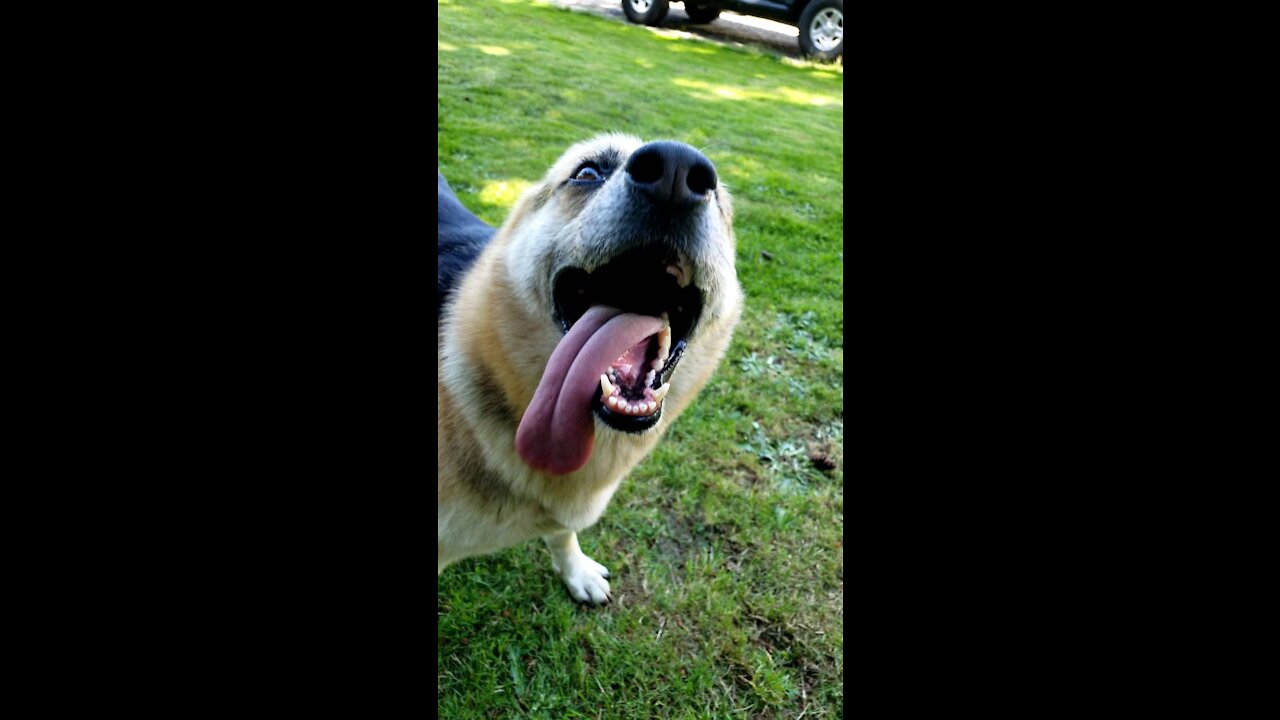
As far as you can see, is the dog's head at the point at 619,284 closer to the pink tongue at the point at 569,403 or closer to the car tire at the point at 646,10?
the pink tongue at the point at 569,403

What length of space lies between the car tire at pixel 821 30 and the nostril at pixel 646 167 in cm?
1134

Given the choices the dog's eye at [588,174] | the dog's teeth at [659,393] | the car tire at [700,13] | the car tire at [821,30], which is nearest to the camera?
the dog's teeth at [659,393]

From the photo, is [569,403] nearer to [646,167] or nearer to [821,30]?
[646,167]

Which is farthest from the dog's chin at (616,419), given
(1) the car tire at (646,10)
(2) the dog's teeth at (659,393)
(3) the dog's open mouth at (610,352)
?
(1) the car tire at (646,10)

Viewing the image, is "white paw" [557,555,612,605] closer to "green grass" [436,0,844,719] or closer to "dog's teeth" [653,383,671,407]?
"green grass" [436,0,844,719]

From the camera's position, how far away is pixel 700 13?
13648mm

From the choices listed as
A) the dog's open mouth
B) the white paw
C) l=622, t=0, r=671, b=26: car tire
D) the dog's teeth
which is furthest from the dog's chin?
l=622, t=0, r=671, b=26: car tire

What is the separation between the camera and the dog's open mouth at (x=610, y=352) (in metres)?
1.83

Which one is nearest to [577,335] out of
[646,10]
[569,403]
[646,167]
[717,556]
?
[569,403]

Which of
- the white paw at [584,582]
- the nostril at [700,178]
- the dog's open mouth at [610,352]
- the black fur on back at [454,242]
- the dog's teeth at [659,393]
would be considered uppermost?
the nostril at [700,178]

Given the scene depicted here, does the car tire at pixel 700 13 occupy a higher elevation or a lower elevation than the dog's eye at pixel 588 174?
higher

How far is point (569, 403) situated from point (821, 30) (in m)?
12.3

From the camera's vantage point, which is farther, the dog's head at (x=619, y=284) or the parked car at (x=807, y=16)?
the parked car at (x=807, y=16)
